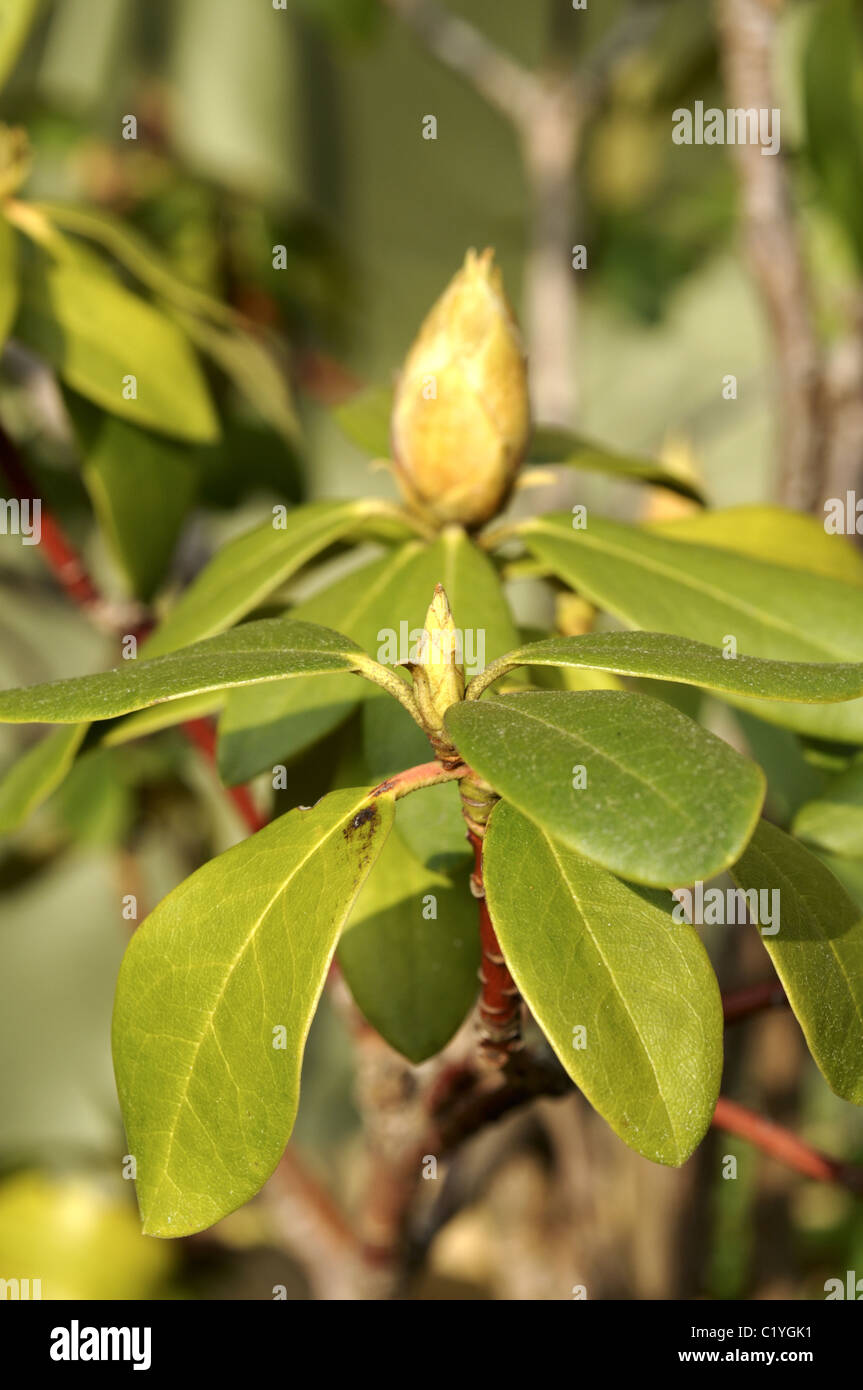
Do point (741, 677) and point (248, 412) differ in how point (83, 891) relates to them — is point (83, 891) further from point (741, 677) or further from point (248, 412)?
point (741, 677)

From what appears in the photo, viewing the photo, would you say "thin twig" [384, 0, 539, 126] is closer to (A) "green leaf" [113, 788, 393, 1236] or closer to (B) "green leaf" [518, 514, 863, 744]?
(B) "green leaf" [518, 514, 863, 744]

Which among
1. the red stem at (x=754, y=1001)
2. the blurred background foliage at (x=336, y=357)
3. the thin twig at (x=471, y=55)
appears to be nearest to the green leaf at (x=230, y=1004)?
the red stem at (x=754, y=1001)

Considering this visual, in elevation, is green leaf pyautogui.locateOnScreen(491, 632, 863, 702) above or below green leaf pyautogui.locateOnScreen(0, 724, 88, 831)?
above

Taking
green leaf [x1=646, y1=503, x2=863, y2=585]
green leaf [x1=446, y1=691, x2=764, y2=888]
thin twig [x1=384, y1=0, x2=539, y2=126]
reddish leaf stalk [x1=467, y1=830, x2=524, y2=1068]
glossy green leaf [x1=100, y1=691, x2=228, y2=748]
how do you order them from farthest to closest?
thin twig [x1=384, y1=0, x2=539, y2=126] → green leaf [x1=646, y1=503, x2=863, y2=585] → glossy green leaf [x1=100, y1=691, x2=228, y2=748] → reddish leaf stalk [x1=467, y1=830, x2=524, y2=1068] → green leaf [x1=446, y1=691, x2=764, y2=888]

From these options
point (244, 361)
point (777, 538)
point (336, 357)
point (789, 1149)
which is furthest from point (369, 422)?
point (336, 357)

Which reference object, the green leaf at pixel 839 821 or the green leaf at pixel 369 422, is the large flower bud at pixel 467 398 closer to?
the green leaf at pixel 369 422

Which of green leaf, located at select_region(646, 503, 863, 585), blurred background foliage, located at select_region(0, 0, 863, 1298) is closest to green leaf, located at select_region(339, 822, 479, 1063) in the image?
green leaf, located at select_region(646, 503, 863, 585)
